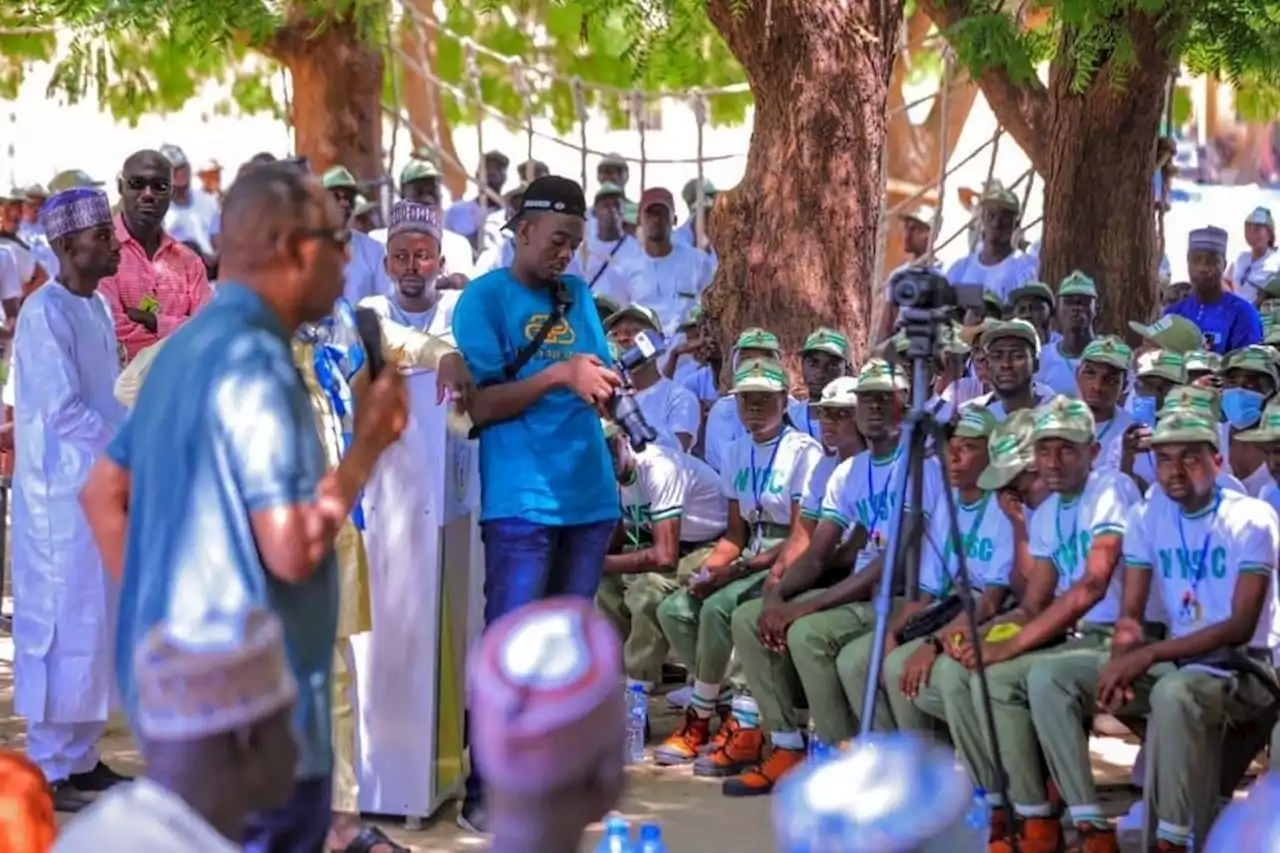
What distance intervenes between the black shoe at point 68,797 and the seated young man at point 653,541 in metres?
2.34

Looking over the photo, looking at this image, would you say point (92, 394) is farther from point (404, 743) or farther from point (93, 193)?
point (404, 743)

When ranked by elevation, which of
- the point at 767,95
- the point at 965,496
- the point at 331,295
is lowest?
the point at 965,496

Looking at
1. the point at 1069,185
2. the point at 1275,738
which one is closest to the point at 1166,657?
the point at 1275,738

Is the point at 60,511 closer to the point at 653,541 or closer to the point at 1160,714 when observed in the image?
the point at 653,541

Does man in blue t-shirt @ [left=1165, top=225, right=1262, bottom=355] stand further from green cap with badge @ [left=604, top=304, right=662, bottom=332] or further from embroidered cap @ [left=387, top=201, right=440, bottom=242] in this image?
embroidered cap @ [left=387, top=201, right=440, bottom=242]

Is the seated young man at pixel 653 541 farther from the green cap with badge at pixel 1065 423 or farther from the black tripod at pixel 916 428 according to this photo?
the black tripod at pixel 916 428

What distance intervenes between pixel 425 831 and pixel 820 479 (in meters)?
2.03

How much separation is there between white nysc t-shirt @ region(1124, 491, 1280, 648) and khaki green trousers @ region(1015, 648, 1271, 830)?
212 mm

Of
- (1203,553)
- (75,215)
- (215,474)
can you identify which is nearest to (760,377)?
(1203,553)

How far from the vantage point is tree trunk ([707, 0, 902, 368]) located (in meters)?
9.33

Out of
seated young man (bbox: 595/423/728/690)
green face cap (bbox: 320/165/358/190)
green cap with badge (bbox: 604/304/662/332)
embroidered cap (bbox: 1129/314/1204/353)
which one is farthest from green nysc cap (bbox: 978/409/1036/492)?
green face cap (bbox: 320/165/358/190)

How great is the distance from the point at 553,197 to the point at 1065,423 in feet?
5.96

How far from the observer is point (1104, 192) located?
1126 centimetres

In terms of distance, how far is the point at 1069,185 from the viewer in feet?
37.2
